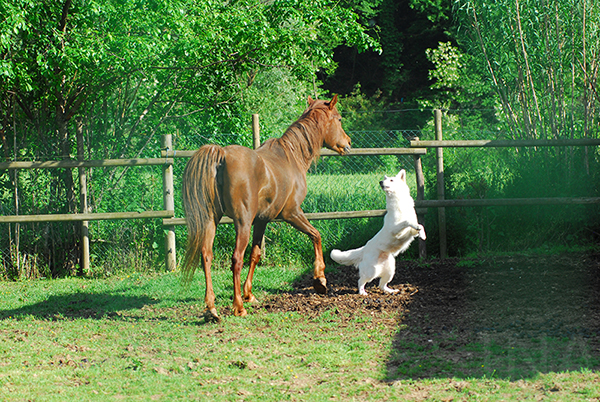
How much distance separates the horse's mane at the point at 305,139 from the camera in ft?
21.6

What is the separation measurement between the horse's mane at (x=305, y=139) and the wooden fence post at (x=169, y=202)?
2237mm

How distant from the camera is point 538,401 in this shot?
136 inches

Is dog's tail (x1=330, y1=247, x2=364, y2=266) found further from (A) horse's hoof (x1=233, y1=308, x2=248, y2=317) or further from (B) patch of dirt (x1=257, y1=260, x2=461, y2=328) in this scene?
(A) horse's hoof (x1=233, y1=308, x2=248, y2=317)

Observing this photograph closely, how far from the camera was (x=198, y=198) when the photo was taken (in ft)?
18.2

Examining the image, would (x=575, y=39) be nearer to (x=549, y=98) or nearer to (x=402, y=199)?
(x=549, y=98)

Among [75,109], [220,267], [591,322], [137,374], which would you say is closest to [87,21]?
[75,109]

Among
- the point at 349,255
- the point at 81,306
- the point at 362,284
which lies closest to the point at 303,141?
the point at 349,255

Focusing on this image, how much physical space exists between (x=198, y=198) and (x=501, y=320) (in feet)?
10.0

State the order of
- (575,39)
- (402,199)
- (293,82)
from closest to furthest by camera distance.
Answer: (402,199) < (575,39) < (293,82)

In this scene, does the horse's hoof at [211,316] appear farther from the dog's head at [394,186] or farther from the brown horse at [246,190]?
the dog's head at [394,186]

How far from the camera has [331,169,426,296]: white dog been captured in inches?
237

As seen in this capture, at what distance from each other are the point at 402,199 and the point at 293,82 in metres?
16.3

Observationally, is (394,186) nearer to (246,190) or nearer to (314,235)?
(314,235)

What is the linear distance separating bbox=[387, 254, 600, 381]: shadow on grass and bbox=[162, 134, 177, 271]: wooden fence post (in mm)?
3249
